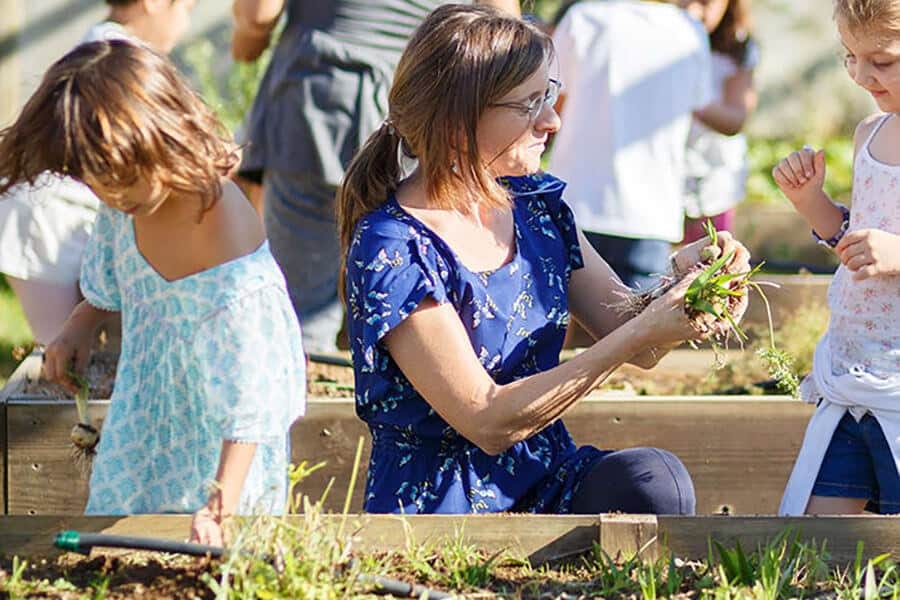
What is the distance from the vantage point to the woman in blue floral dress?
8.76ft

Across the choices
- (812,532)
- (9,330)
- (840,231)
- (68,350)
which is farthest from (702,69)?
(9,330)

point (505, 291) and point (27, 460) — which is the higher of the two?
point (505, 291)

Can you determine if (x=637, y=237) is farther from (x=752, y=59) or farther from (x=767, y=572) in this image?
(x=767, y=572)

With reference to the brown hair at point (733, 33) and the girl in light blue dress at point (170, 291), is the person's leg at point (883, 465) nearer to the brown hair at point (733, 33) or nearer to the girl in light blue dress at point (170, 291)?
the girl in light blue dress at point (170, 291)

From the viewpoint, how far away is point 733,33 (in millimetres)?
5832

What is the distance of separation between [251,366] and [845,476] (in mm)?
1291

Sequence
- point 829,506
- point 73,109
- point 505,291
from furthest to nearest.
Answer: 1. point 829,506
2. point 505,291
3. point 73,109

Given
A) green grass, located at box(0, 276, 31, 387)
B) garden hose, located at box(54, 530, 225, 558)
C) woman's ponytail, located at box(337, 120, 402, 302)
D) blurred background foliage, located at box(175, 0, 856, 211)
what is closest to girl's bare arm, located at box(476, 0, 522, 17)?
woman's ponytail, located at box(337, 120, 402, 302)

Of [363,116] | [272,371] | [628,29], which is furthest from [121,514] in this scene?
[628,29]

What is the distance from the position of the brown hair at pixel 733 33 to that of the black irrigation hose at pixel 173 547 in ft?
12.8

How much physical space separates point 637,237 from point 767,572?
7.90 ft

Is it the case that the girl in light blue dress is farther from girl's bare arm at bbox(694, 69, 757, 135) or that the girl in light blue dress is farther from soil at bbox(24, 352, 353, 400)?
girl's bare arm at bbox(694, 69, 757, 135)

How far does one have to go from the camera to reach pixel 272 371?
100 inches

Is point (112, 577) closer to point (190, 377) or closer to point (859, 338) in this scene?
point (190, 377)
